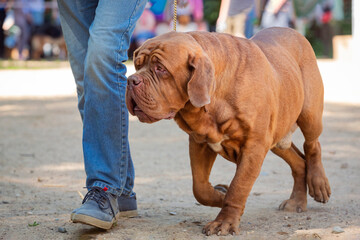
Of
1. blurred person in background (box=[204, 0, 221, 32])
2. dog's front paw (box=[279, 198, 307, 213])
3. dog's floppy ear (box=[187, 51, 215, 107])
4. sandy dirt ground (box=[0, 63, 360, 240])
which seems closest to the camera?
dog's floppy ear (box=[187, 51, 215, 107])

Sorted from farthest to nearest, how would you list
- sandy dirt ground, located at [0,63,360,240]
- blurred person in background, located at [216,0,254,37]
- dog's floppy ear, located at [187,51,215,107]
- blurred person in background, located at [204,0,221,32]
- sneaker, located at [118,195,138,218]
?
blurred person in background, located at [204,0,221,32] → blurred person in background, located at [216,0,254,37] → sneaker, located at [118,195,138,218] → sandy dirt ground, located at [0,63,360,240] → dog's floppy ear, located at [187,51,215,107]

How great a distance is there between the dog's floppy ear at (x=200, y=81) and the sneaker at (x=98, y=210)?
78 centimetres

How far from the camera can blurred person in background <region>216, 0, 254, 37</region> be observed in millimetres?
7438

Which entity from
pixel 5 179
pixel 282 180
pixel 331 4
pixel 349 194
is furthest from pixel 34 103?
pixel 331 4

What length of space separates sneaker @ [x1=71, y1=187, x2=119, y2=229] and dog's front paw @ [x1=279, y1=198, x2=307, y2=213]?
3.96 feet

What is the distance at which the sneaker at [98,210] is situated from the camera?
3068mm

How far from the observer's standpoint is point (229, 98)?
3117mm

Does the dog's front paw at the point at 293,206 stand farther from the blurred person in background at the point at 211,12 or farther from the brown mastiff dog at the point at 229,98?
the blurred person in background at the point at 211,12

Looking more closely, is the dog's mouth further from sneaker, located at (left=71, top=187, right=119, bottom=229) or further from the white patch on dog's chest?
sneaker, located at (left=71, top=187, right=119, bottom=229)

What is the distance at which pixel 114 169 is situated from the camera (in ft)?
10.6

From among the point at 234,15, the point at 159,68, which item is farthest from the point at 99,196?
the point at 234,15

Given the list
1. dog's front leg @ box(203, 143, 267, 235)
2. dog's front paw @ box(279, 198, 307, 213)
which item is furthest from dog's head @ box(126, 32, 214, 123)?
dog's front paw @ box(279, 198, 307, 213)

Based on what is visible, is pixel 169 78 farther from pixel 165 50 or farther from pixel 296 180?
pixel 296 180

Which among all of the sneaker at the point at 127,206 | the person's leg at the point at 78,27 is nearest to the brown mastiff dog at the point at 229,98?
the sneaker at the point at 127,206
